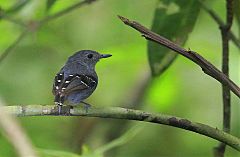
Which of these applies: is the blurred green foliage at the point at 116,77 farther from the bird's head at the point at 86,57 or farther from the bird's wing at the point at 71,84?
the bird's wing at the point at 71,84

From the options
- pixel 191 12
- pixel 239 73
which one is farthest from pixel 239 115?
pixel 191 12

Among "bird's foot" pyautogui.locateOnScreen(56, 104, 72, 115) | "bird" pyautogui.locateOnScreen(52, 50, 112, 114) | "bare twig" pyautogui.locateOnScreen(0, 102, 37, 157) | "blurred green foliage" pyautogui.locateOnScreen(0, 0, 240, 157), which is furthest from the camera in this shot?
"blurred green foliage" pyautogui.locateOnScreen(0, 0, 240, 157)

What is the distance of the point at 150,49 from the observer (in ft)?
6.81

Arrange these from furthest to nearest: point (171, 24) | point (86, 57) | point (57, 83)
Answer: point (86, 57) < point (171, 24) < point (57, 83)

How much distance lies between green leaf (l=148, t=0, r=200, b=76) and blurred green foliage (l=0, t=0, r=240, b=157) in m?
0.71

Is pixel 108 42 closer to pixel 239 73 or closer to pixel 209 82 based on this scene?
pixel 209 82

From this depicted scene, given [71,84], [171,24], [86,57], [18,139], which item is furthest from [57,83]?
[18,139]

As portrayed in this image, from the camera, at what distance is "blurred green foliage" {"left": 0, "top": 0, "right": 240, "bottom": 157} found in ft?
9.52

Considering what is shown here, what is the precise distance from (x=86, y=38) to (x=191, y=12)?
1481 mm

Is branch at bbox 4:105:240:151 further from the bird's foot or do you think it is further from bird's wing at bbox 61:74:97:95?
bird's wing at bbox 61:74:97:95

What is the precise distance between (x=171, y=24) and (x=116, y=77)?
127cm

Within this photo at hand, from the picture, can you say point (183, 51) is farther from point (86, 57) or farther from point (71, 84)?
point (86, 57)

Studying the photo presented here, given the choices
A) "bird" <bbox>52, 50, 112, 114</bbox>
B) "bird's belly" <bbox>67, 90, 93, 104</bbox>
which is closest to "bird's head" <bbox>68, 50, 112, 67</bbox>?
"bird" <bbox>52, 50, 112, 114</bbox>

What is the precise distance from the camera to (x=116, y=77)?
3.38 m
